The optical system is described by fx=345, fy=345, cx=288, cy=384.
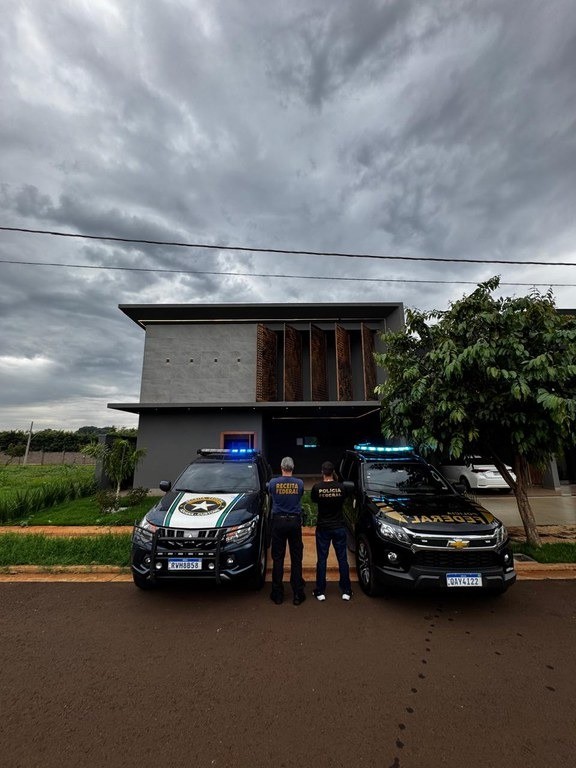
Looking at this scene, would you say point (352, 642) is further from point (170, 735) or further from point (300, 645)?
point (170, 735)


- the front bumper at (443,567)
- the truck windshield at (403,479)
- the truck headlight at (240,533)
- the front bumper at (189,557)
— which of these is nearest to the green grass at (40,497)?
the front bumper at (189,557)

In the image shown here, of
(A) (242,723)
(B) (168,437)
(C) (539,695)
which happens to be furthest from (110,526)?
(C) (539,695)

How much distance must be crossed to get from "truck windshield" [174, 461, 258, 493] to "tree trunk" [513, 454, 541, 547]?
4968 millimetres

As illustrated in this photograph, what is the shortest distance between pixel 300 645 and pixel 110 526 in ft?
19.3

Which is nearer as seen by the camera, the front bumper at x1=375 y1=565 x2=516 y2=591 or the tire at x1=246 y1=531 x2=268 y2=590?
the front bumper at x1=375 y1=565 x2=516 y2=591

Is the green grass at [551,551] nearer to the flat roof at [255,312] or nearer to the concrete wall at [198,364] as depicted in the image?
the concrete wall at [198,364]

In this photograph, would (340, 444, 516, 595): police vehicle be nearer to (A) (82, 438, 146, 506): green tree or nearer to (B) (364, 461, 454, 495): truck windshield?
(B) (364, 461, 454, 495): truck windshield

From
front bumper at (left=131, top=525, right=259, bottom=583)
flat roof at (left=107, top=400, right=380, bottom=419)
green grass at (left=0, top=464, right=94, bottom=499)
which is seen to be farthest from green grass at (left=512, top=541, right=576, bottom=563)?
green grass at (left=0, top=464, right=94, bottom=499)

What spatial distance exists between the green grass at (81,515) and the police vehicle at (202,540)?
3946 mm

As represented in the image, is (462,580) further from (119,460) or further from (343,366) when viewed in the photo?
(343,366)

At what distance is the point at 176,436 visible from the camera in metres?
13.1

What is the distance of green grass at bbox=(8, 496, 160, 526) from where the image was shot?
8047 mm

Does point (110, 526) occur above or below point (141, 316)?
below

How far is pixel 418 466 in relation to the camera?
6008mm
